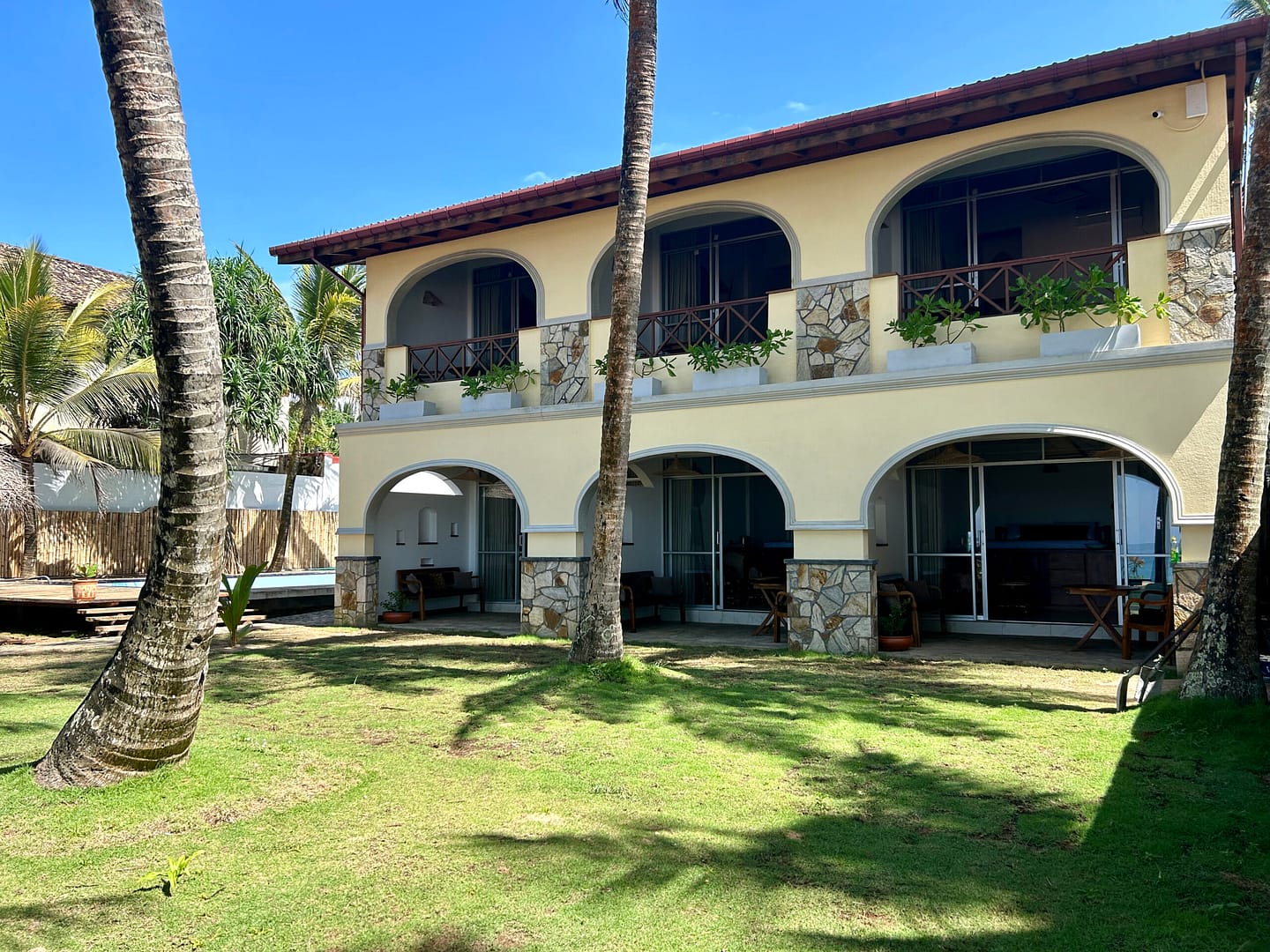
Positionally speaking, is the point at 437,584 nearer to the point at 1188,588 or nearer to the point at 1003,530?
the point at 1003,530

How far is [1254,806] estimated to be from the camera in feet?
16.2

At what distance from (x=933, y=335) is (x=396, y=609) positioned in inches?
365

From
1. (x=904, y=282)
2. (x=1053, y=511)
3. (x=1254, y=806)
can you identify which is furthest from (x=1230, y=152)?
(x=1254, y=806)

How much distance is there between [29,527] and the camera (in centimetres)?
1709

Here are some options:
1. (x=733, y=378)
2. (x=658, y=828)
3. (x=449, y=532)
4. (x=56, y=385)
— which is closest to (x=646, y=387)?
(x=733, y=378)

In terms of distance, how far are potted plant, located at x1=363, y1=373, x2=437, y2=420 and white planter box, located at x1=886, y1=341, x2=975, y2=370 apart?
7.15 metres

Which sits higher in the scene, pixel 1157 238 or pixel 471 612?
pixel 1157 238

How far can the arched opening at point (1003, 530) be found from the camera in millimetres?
12492

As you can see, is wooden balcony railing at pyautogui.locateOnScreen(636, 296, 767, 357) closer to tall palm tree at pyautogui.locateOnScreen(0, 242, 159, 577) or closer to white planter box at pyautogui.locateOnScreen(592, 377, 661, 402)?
white planter box at pyautogui.locateOnScreen(592, 377, 661, 402)

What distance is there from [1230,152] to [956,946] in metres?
9.48

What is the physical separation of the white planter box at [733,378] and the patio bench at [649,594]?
130 inches

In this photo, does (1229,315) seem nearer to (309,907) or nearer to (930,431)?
(930,431)

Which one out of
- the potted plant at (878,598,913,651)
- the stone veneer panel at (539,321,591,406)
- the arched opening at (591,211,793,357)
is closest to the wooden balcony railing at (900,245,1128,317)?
the arched opening at (591,211,793,357)

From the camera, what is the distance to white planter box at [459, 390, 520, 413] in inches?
534
